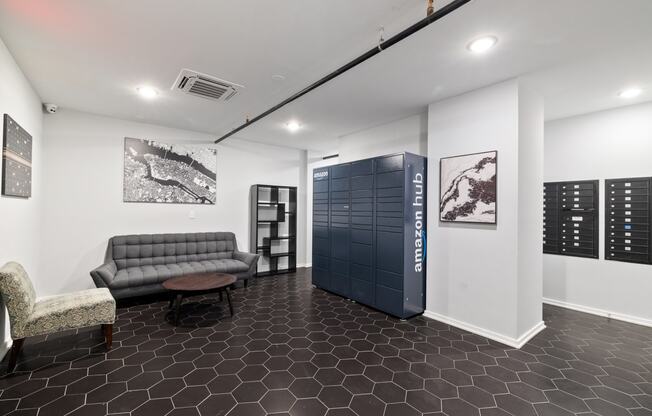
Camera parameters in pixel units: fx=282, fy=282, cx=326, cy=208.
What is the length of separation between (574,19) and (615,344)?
3278 millimetres

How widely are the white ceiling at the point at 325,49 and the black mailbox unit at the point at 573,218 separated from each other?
1.13m

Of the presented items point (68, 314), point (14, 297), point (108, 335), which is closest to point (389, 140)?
point (108, 335)

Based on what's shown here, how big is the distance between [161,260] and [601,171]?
6.73 meters

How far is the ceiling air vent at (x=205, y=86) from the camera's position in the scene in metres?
3.08

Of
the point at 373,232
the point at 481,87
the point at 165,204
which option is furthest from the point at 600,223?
the point at 165,204

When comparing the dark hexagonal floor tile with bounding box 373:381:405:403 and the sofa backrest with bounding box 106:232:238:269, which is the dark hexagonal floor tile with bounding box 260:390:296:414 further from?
the sofa backrest with bounding box 106:232:238:269

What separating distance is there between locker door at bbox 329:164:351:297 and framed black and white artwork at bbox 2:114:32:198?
375cm

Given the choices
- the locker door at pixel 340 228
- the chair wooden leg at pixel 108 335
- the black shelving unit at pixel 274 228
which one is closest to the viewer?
the chair wooden leg at pixel 108 335

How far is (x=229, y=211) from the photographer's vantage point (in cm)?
572

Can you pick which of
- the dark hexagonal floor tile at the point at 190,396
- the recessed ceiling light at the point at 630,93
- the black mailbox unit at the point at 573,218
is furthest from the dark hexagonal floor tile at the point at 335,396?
the recessed ceiling light at the point at 630,93

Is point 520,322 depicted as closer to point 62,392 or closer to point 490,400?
point 490,400

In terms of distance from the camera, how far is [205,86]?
10.9 feet

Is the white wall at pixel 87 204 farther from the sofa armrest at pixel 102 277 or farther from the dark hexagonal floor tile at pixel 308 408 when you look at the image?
the dark hexagonal floor tile at pixel 308 408

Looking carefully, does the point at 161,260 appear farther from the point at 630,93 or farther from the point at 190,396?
the point at 630,93
